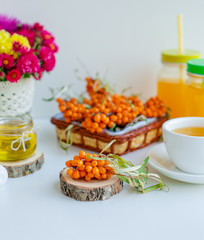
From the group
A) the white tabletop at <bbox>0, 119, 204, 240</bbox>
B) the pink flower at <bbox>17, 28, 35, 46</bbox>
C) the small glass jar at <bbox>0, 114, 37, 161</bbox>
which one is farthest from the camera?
the pink flower at <bbox>17, 28, 35, 46</bbox>

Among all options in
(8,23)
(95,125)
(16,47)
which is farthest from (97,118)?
(8,23)

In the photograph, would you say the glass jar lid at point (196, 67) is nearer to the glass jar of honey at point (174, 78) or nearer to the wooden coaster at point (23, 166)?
the glass jar of honey at point (174, 78)

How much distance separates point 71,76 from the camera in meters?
1.33

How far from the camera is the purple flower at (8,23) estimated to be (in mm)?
1146

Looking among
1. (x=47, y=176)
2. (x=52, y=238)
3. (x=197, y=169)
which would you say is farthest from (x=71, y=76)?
(x=52, y=238)

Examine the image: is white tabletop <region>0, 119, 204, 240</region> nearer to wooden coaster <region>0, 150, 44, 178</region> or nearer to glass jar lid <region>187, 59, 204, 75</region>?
wooden coaster <region>0, 150, 44, 178</region>

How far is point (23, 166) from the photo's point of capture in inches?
34.9

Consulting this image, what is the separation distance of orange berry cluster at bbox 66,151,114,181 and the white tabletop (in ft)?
0.16

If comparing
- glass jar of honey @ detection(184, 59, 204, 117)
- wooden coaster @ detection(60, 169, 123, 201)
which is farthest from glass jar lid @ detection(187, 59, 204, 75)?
wooden coaster @ detection(60, 169, 123, 201)

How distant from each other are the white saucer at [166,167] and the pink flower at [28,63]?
0.38 m

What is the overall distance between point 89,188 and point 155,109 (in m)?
0.39

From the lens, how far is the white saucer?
0.81 m

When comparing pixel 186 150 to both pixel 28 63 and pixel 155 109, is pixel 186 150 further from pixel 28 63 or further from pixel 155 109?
pixel 28 63

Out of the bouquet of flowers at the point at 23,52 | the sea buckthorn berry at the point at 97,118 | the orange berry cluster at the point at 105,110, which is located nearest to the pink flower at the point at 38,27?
the bouquet of flowers at the point at 23,52
